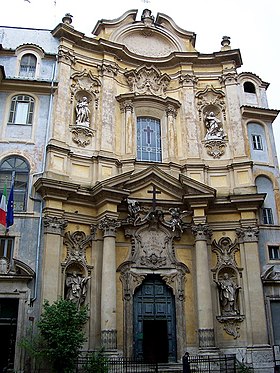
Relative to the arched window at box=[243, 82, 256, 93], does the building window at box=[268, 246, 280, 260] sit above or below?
below

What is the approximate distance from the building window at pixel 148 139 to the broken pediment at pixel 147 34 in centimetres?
375

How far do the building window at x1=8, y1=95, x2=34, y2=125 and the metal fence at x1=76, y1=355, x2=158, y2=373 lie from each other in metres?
9.47

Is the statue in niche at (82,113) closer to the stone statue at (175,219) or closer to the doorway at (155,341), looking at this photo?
the stone statue at (175,219)

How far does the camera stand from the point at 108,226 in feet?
56.5

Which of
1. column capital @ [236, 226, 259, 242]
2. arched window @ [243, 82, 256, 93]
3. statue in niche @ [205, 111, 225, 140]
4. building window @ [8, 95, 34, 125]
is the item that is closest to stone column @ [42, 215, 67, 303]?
building window @ [8, 95, 34, 125]

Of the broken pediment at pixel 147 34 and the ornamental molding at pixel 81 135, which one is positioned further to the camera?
the broken pediment at pixel 147 34

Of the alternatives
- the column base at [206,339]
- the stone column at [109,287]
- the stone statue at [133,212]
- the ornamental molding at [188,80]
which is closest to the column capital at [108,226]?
the stone column at [109,287]

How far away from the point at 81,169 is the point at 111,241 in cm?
346

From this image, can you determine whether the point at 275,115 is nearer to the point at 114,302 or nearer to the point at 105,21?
the point at 105,21

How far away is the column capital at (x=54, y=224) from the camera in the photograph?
1650cm

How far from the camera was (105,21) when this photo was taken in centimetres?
2209

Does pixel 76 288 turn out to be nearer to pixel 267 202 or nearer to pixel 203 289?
pixel 203 289

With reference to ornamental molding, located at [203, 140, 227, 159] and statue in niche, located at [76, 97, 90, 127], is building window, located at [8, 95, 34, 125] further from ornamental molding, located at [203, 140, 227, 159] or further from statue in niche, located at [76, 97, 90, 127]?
ornamental molding, located at [203, 140, 227, 159]

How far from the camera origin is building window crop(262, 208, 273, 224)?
19.3 metres
